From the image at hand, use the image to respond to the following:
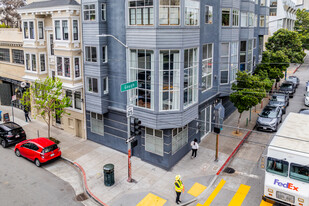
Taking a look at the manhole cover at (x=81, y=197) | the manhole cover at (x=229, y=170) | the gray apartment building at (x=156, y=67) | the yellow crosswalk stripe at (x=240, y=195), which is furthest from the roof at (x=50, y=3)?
the yellow crosswalk stripe at (x=240, y=195)

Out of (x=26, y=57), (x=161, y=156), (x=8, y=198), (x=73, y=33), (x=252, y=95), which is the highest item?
(x=73, y=33)

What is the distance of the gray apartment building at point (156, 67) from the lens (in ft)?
53.8

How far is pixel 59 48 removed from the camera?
70.2 ft

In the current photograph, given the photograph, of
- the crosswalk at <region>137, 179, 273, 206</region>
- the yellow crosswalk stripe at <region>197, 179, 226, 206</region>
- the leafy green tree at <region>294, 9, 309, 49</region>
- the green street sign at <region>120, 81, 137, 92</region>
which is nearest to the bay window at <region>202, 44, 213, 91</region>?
the green street sign at <region>120, 81, 137, 92</region>

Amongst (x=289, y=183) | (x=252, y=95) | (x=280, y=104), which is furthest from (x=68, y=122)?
(x=280, y=104)

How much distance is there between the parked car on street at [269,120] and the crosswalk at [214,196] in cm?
946

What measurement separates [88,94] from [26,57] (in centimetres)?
883

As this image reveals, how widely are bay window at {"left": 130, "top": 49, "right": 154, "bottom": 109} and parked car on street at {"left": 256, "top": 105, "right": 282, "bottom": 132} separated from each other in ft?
39.8

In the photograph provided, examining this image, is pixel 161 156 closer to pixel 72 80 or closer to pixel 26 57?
pixel 72 80

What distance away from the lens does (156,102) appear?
1691cm

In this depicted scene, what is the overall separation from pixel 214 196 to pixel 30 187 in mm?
10848

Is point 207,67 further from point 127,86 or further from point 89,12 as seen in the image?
point 89,12

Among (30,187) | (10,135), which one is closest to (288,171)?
(30,187)

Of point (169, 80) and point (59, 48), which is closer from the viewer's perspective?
point (169, 80)
